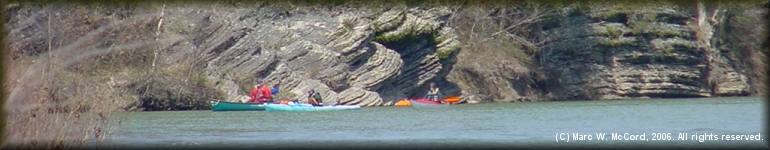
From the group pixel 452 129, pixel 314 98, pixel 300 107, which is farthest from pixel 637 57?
pixel 452 129

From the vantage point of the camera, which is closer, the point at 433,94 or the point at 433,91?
the point at 433,94

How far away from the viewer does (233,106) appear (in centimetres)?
2758

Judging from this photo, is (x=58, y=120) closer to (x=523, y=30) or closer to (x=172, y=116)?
(x=172, y=116)

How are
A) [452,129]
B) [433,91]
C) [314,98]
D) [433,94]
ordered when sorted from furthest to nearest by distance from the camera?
[433,91]
[433,94]
[314,98]
[452,129]

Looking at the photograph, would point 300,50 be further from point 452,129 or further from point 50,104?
point 50,104

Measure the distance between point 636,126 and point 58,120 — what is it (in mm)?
10194

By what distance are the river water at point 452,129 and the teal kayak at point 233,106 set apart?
1930mm

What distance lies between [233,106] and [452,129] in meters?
9.84

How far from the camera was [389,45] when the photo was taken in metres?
32.3

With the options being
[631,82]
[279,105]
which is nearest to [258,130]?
[279,105]

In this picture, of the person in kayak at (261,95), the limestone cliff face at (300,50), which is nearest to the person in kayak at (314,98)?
the person in kayak at (261,95)

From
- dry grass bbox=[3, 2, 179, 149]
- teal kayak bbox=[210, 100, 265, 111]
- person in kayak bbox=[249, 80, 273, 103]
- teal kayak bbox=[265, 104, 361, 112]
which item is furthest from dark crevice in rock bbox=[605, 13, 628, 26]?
dry grass bbox=[3, 2, 179, 149]

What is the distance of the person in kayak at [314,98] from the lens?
1125 inches

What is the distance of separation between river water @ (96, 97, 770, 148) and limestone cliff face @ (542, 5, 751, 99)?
1034cm
